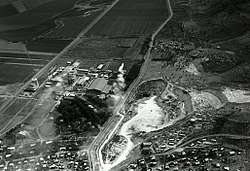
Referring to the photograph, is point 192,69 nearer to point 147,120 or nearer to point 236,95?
point 236,95

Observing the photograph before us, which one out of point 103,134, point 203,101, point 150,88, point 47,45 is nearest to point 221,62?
point 203,101

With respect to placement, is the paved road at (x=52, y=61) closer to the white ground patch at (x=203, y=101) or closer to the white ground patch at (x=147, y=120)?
the white ground patch at (x=147, y=120)

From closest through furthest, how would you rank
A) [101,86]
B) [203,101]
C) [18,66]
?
[203,101] → [101,86] → [18,66]

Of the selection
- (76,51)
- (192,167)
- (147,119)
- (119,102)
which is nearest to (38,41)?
(76,51)

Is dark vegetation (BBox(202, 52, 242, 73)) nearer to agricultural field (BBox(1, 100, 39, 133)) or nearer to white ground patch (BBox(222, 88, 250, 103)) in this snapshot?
white ground patch (BBox(222, 88, 250, 103))

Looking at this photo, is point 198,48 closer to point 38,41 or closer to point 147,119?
point 147,119

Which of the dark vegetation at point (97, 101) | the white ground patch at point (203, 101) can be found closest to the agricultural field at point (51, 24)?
the dark vegetation at point (97, 101)
